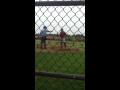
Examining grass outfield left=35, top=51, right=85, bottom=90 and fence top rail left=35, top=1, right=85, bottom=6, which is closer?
fence top rail left=35, top=1, right=85, bottom=6

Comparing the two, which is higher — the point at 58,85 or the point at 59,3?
the point at 59,3

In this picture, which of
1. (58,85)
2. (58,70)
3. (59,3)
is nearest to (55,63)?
(58,85)

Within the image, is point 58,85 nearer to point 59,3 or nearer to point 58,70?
point 58,70

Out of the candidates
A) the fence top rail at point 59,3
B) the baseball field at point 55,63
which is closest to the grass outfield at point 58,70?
the baseball field at point 55,63

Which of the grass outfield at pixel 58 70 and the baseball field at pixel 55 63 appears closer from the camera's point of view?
the baseball field at pixel 55 63

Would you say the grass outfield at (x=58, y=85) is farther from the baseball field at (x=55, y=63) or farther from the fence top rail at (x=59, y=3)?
the fence top rail at (x=59, y=3)

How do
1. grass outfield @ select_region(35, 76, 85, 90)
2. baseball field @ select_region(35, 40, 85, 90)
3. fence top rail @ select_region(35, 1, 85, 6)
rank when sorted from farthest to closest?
grass outfield @ select_region(35, 76, 85, 90) → baseball field @ select_region(35, 40, 85, 90) → fence top rail @ select_region(35, 1, 85, 6)

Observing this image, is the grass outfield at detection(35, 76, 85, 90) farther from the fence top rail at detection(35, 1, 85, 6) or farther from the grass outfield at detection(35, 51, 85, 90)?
the fence top rail at detection(35, 1, 85, 6)

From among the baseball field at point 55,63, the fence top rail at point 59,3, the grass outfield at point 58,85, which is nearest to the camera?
the fence top rail at point 59,3

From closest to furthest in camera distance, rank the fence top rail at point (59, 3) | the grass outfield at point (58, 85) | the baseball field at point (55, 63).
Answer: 1. the fence top rail at point (59, 3)
2. the baseball field at point (55, 63)
3. the grass outfield at point (58, 85)

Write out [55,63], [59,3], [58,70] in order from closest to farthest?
[59,3] → [55,63] → [58,70]

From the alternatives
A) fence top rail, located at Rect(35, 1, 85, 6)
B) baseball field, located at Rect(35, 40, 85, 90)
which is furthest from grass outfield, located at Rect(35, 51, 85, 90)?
fence top rail, located at Rect(35, 1, 85, 6)

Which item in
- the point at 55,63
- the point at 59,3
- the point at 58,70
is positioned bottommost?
the point at 58,70
